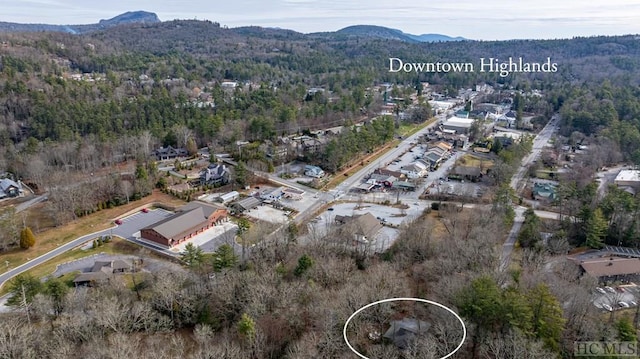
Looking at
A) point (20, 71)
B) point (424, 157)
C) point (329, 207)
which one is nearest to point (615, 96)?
point (424, 157)

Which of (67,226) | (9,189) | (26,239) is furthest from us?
(9,189)

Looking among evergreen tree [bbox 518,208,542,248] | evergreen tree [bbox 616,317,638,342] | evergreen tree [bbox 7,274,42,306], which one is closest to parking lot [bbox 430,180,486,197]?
evergreen tree [bbox 518,208,542,248]

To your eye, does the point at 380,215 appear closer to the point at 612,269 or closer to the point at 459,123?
the point at 612,269

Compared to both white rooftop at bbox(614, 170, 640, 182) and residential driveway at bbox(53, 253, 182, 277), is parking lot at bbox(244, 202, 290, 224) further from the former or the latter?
white rooftop at bbox(614, 170, 640, 182)

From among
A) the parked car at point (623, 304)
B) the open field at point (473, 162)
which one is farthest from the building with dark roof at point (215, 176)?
the parked car at point (623, 304)

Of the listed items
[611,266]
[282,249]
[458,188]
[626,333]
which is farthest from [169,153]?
[626,333]

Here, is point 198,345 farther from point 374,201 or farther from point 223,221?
point 374,201
